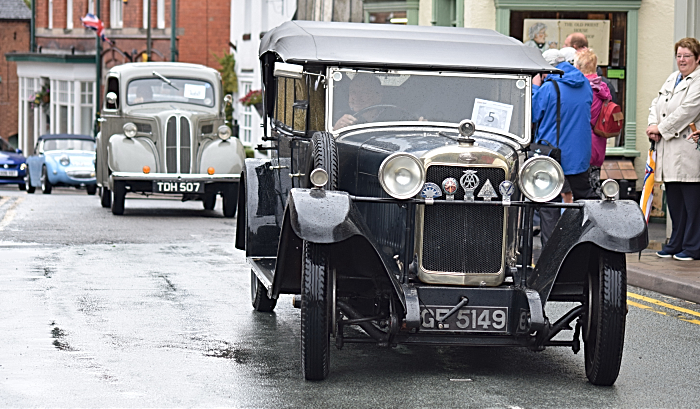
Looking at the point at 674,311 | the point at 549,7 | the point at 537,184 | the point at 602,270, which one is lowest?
the point at 674,311

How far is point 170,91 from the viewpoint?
19.2 meters

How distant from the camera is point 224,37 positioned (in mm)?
42000

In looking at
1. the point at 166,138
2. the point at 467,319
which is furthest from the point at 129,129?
the point at 467,319

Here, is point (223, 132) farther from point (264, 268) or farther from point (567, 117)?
point (264, 268)

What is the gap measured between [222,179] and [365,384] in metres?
12.0

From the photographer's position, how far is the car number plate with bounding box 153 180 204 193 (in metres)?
17.7

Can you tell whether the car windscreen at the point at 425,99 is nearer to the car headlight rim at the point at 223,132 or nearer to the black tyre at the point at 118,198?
the black tyre at the point at 118,198

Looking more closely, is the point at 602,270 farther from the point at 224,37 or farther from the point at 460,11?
the point at 224,37

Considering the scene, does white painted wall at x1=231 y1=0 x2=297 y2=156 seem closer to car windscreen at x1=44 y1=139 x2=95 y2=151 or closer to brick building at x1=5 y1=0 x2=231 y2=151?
brick building at x1=5 y1=0 x2=231 y2=151

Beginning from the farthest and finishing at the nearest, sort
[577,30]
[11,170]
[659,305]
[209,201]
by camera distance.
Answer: [11,170], [209,201], [577,30], [659,305]

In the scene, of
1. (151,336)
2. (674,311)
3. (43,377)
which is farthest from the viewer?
(674,311)

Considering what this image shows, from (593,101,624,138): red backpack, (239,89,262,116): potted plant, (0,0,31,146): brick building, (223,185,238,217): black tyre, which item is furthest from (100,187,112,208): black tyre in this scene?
(0,0,31,146): brick building

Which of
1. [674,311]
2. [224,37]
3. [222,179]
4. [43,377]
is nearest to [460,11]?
[222,179]

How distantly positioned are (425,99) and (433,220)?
1.18 metres
